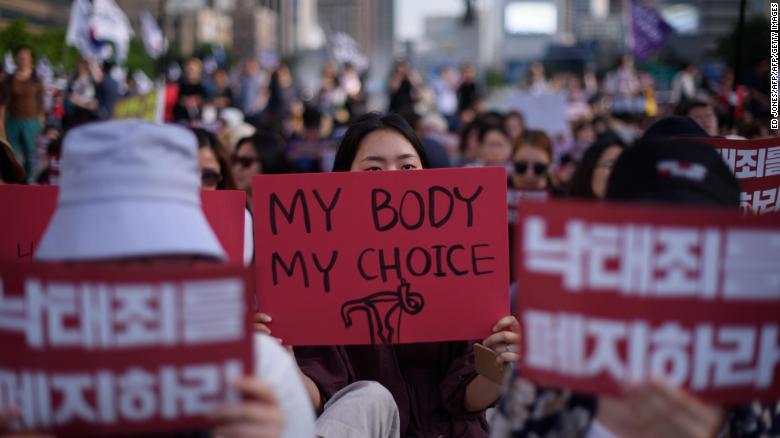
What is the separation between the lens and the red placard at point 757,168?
3590 mm

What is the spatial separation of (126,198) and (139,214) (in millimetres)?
43

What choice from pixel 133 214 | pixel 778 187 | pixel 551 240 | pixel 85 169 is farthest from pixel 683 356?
pixel 778 187

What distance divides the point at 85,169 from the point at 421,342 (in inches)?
66.9

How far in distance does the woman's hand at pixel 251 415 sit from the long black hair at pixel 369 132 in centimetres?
194

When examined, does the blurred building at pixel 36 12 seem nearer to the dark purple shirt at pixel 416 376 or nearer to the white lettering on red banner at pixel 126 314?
the dark purple shirt at pixel 416 376

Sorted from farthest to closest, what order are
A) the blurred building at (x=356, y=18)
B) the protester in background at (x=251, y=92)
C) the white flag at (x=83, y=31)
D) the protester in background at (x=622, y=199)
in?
the blurred building at (x=356, y=18)
the protester in background at (x=251, y=92)
the white flag at (x=83, y=31)
the protester in background at (x=622, y=199)

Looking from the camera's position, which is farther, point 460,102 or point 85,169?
point 460,102

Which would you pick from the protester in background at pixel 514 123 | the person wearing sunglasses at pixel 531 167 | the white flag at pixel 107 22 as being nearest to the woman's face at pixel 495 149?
the person wearing sunglasses at pixel 531 167

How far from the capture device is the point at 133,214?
1.76m

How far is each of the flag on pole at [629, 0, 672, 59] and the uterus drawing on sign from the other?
15064 mm

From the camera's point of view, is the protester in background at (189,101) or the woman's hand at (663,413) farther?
the protester in background at (189,101)

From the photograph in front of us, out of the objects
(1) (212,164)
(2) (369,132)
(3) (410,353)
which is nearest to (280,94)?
(1) (212,164)

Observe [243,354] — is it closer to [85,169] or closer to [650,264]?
[85,169]

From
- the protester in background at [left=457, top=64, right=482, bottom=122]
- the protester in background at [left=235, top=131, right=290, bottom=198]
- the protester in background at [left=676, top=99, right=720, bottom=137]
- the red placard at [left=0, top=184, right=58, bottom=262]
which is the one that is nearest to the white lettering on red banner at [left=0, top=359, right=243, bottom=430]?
the red placard at [left=0, top=184, right=58, bottom=262]
